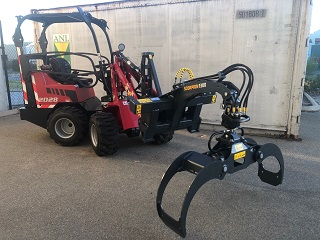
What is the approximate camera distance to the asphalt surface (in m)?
2.90

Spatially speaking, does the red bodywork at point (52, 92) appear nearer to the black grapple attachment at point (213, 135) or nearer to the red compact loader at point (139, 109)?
the red compact loader at point (139, 109)

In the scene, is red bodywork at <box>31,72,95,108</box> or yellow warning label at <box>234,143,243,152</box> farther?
red bodywork at <box>31,72,95,108</box>

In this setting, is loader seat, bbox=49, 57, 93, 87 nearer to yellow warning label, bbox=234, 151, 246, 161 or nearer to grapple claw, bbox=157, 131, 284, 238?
grapple claw, bbox=157, 131, 284, 238

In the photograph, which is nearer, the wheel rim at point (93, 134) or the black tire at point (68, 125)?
the wheel rim at point (93, 134)

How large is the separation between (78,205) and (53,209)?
10.8 inches

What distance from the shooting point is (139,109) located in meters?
3.03

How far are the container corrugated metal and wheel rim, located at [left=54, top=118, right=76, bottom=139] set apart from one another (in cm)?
247

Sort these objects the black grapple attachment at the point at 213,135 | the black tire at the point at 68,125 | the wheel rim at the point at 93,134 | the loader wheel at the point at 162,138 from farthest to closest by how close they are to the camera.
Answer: the loader wheel at the point at 162,138 → the black tire at the point at 68,125 → the wheel rim at the point at 93,134 → the black grapple attachment at the point at 213,135

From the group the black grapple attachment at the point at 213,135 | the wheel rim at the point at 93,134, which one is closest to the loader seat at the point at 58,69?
the wheel rim at the point at 93,134

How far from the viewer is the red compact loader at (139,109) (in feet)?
9.39

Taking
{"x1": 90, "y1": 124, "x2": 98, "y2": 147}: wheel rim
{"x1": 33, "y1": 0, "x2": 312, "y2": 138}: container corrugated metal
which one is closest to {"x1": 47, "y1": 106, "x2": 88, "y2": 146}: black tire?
{"x1": 90, "y1": 124, "x2": 98, "y2": 147}: wheel rim

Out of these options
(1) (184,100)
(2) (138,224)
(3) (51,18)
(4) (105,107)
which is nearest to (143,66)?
(4) (105,107)

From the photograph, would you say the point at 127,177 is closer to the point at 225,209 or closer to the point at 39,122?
the point at 225,209

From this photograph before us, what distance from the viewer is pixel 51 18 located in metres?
5.59
